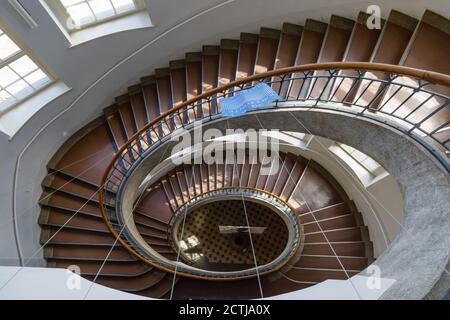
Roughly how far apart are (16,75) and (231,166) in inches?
223

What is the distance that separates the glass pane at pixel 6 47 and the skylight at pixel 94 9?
102 centimetres

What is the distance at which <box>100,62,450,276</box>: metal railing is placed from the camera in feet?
10.1

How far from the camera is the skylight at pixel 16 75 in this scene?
15.0 ft

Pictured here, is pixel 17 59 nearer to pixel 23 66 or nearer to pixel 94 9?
pixel 23 66

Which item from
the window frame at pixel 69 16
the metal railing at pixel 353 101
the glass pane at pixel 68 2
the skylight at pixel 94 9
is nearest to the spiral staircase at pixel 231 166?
the metal railing at pixel 353 101

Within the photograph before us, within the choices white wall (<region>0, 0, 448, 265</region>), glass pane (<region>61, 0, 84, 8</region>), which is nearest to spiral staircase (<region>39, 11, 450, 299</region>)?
white wall (<region>0, 0, 448, 265</region>)

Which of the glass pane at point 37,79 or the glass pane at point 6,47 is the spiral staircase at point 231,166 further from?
the glass pane at point 6,47

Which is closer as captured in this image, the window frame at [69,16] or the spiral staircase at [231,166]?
the spiral staircase at [231,166]

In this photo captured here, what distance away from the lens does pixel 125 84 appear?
656cm

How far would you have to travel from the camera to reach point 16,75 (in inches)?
195

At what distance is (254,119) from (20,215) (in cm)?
472

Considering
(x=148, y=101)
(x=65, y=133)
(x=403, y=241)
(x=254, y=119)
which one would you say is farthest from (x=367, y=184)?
(x=65, y=133)

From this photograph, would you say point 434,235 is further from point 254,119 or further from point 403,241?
point 254,119

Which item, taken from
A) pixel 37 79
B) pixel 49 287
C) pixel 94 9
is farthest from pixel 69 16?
pixel 49 287
